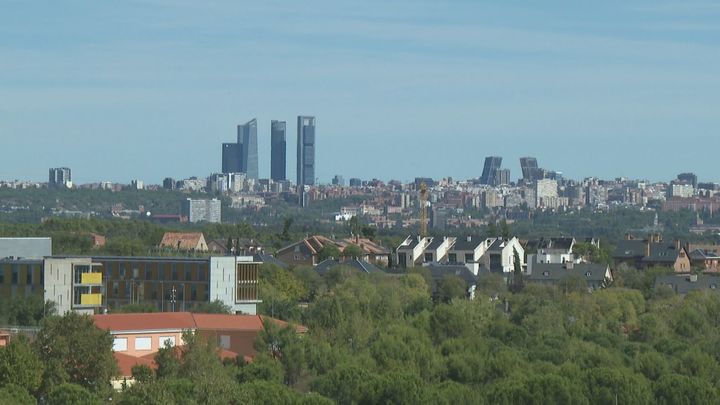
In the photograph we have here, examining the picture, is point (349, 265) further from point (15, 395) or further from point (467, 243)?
point (15, 395)

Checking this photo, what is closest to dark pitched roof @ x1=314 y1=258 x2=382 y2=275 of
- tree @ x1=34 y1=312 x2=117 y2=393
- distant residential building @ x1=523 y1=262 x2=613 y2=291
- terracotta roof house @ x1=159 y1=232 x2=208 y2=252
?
distant residential building @ x1=523 y1=262 x2=613 y2=291

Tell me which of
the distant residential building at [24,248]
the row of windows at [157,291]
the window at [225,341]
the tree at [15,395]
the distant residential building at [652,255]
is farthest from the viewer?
the distant residential building at [652,255]

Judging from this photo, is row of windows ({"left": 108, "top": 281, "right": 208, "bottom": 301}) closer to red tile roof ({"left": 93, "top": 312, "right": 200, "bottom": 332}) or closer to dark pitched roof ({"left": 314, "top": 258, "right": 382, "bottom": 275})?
red tile roof ({"left": 93, "top": 312, "right": 200, "bottom": 332})

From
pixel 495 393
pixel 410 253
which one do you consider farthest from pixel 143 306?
pixel 410 253

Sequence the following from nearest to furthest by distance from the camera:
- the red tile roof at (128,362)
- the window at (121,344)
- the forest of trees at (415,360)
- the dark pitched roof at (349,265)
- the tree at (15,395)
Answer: the tree at (15,395) < the forest of trees at (415,360) < the red tile roof at (128,362) < the window at (121,344) < the dark pitched roof at (349,265)

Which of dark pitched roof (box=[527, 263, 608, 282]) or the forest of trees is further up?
dark pitched roof (box=[527, 263, 608, 282])

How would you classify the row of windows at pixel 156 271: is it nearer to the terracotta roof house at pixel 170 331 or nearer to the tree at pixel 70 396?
the terracotta roof house at pixel 170 331

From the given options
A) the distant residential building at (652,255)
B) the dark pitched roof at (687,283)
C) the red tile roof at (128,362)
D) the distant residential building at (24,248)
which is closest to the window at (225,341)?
the red tile roof at (128,362)
